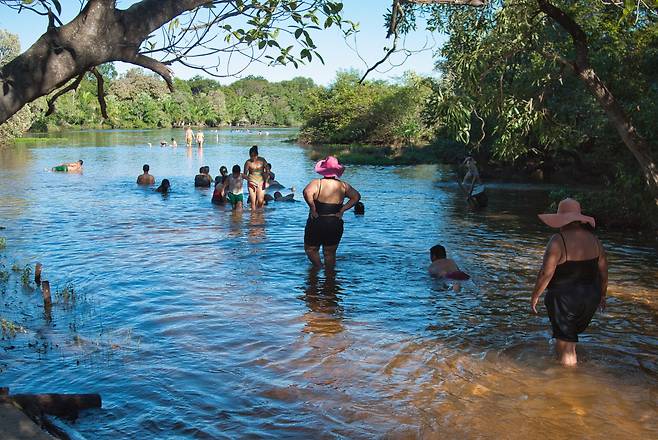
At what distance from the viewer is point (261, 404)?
236 inches

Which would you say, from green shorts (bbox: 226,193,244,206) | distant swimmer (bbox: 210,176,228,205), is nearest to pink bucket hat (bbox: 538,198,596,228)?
green shorts (bbox: 226,193,244,206)

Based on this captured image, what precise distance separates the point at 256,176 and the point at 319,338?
11027 mm

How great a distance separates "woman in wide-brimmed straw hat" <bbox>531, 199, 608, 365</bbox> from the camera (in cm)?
627

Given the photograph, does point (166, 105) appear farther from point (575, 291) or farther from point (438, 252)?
point (575, 291)

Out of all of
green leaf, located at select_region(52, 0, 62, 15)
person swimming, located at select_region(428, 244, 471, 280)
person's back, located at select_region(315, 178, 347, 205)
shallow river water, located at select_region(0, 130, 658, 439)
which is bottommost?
shallow river water, located at select_region(0, 130, 658, 439)

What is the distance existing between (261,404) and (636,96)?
11.6m

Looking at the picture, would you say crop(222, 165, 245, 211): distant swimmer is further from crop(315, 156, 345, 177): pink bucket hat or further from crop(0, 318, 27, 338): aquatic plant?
crop(0, 318, 27, 338): aquatic plant

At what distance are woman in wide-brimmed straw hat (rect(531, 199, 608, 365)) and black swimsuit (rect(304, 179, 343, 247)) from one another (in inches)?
163

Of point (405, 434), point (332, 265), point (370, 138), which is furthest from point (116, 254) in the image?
point (370, 138)

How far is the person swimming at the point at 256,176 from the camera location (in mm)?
18047

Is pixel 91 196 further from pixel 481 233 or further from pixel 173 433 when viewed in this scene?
pixel 173 433

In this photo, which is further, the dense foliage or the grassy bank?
the dense foliage

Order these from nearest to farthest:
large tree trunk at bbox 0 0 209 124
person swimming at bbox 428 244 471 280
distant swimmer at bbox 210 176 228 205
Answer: large tree trunk at bbox 0 0 209 124 → person swimming at bbox 428 244 471 280 → distant swimmer at bbox 210 176 228 205

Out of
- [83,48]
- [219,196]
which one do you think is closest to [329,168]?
[83,48]
